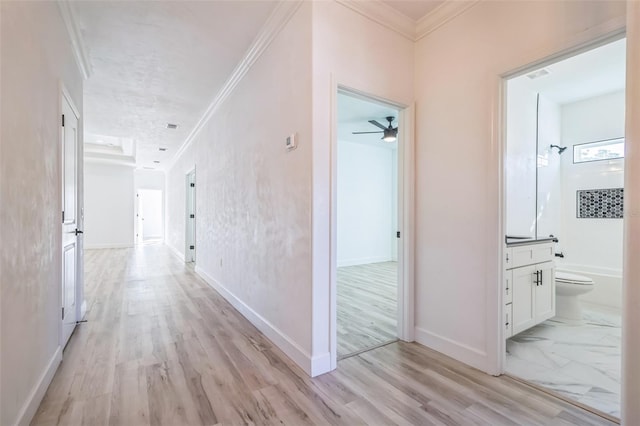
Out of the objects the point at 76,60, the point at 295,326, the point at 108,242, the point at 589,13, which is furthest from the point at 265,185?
the point at 108,242

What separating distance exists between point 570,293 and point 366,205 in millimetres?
4054

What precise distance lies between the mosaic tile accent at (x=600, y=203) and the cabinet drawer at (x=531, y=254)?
6.09ft

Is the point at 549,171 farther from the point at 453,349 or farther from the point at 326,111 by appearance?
the point at 326,111

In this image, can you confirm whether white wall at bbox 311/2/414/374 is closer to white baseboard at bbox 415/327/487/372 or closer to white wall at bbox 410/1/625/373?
white wall at bbox 410/1/625/373

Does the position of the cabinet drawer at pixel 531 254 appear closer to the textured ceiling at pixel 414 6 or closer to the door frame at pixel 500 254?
the door frame at pixel 500 254

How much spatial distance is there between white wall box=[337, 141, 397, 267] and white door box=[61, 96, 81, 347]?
4.34m

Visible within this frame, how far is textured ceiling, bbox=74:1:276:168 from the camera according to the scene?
2420 millimetres

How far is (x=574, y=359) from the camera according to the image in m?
2.26

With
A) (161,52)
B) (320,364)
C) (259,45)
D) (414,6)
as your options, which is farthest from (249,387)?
(161,52)

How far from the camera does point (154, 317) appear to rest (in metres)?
3.21

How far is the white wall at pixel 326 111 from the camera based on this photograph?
6.83 ft

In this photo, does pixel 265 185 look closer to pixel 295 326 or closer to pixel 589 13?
pixel 295 326

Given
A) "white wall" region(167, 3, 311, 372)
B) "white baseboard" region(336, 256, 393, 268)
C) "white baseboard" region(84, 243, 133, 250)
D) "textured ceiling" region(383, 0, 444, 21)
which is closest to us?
"white wall" region(167, 3, 311, 372)

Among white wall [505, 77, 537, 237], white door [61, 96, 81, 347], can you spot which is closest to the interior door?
white door [61, 96, 81, 347]
